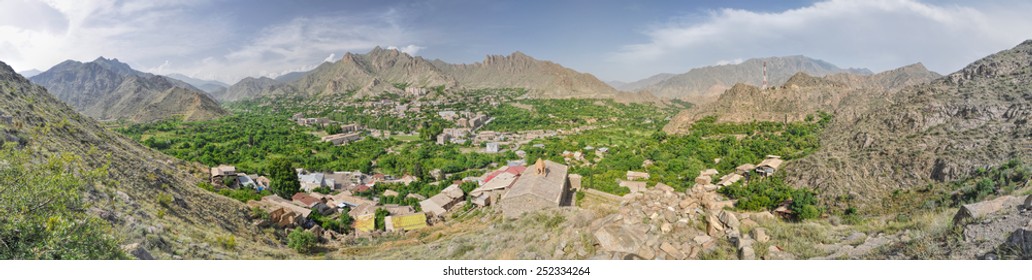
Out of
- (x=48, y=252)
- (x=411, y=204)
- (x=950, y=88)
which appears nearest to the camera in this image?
(x=48, y=252)

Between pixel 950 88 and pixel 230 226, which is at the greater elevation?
pixel 950 88

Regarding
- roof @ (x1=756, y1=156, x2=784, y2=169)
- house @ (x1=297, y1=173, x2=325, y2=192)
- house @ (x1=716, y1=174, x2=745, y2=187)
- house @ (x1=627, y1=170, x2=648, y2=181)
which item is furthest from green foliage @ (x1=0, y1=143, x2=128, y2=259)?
roof @ (x1=756, y1=156, x2=784, y2=169)

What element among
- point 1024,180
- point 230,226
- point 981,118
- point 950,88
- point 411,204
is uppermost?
point 950,88

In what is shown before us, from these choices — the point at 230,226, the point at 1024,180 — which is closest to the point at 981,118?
the point at 1024,180

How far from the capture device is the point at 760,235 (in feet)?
24.1

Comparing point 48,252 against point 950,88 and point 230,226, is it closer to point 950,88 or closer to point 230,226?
point 230,226

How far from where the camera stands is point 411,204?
23.6 meters

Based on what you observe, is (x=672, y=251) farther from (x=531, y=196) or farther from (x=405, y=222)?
(x=405, y=222)

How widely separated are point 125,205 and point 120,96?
553ft

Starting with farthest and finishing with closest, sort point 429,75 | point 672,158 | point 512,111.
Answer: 1. point 429,75
2. point 512,111
3. point 672,158

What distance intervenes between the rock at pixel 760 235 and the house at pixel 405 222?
14.2 m

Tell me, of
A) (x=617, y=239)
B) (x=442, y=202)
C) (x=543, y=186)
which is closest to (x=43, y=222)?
(x=617, y=239)

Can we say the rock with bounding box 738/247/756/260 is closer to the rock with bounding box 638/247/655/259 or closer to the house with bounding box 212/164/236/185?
the rock with bounding box 638/247/655/259

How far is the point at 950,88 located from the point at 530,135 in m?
47.0
